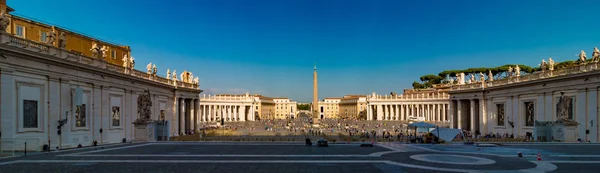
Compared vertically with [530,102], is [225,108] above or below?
below

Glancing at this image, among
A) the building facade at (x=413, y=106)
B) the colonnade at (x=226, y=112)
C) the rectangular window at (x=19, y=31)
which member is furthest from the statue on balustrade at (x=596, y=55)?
the colonnade at (x=226, y=112)

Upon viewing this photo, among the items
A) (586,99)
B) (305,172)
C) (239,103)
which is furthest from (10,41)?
(239,103)

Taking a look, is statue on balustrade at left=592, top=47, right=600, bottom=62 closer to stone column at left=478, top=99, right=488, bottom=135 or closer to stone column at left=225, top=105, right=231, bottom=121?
stone column at left=478, top=99, right=488, bottom=135

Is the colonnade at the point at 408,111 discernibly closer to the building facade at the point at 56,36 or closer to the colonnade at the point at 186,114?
the colonnade at the point at 186,114

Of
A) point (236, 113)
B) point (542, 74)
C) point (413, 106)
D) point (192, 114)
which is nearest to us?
point (542, 74)

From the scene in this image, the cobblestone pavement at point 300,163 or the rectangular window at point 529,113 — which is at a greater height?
the rectangular window at point 529,113

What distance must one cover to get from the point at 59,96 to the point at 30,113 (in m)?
3.03

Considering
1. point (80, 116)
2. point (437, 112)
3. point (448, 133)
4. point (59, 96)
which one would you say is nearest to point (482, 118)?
point (448, 133)

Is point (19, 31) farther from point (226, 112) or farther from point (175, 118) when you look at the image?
point (226, 112)

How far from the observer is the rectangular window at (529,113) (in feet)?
149

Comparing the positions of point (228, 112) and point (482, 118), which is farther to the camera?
point (228, 112)

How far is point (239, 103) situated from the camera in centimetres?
16638

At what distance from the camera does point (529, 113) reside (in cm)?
4612

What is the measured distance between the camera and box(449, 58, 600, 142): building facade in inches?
1425
